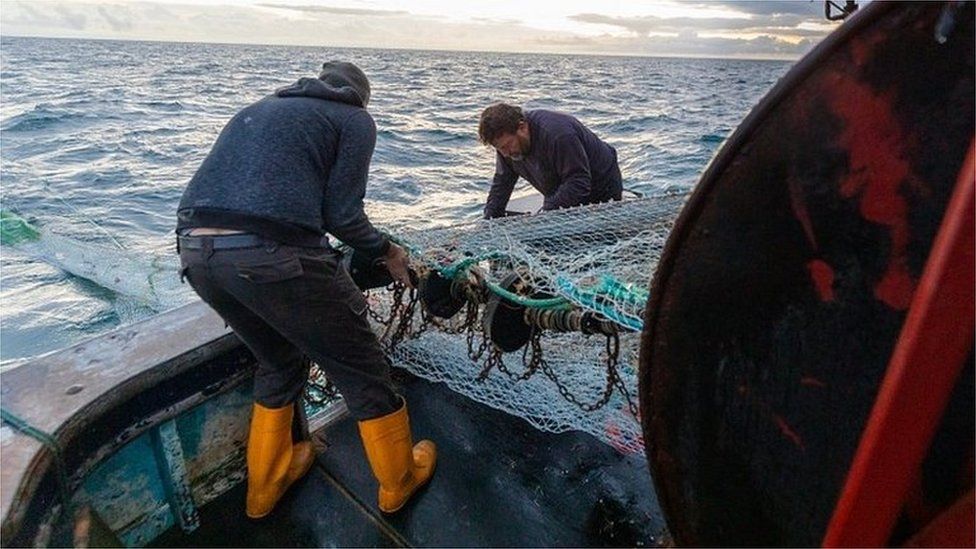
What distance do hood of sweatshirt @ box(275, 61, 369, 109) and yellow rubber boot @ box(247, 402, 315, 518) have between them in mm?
1468

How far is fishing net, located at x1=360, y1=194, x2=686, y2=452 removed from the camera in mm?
2611

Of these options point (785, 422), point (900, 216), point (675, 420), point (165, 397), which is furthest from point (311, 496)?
point (900, 216)

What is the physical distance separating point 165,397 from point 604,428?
228 centimetres

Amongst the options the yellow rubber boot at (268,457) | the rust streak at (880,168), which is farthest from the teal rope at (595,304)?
the yellow rubber boot at (268,457)

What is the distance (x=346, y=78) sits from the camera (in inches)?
112

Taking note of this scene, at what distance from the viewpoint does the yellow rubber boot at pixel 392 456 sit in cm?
282

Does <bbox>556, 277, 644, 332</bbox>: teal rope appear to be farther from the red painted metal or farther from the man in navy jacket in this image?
the man in navy jacket

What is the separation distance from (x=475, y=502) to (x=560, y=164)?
2.81 metres

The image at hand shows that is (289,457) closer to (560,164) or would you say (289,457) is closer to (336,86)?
(336,86)

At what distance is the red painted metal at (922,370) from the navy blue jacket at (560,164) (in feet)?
13.0

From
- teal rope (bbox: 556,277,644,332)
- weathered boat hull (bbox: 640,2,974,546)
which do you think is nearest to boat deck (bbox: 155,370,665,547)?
teal rope (bbox: 556,277,644,332)

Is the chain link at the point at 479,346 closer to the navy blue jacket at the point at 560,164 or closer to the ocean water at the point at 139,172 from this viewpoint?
the ocean water at the point at 139,172

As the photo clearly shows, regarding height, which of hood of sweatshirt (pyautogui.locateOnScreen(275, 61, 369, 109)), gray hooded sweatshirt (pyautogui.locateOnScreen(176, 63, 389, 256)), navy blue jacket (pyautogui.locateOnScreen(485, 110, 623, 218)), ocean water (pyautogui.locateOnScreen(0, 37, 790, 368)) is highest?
hood of sweatshirt (pyautogui.locateOnScreen(275, 61, 369, 109))

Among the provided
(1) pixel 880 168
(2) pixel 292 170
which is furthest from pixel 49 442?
(1) pixel 880 168
